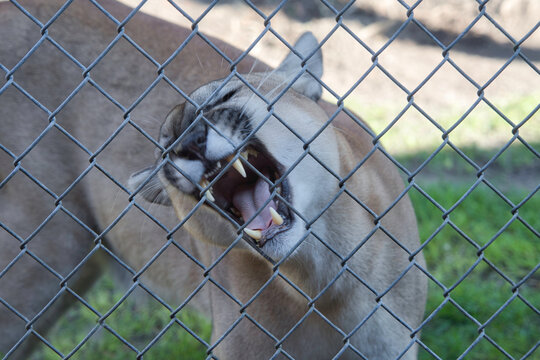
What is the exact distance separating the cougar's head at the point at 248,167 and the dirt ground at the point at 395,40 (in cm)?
384

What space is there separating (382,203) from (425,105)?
3303mm

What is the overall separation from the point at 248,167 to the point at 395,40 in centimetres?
525

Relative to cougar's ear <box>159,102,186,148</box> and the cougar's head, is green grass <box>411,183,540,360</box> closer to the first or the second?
the cougar's head

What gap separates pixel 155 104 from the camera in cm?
329

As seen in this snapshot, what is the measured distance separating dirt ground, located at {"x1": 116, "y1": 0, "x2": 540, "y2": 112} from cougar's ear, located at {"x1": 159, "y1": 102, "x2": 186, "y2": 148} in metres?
3.99

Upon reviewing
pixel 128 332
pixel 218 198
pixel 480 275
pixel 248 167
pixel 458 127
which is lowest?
pixel 128 332

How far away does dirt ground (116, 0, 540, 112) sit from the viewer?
6.32 m

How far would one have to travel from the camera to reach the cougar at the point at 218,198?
2.13 meters

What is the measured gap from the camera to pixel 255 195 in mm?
2248

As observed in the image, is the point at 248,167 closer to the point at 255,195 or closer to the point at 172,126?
the point at 255,195

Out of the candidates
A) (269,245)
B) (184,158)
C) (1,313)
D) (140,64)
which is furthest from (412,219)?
(1,313)

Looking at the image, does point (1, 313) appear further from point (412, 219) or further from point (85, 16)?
point (412, 219)

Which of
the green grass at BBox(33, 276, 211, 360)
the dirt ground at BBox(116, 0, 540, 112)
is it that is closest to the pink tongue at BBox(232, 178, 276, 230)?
the green grass at BBox(33, 276, 211, 360)

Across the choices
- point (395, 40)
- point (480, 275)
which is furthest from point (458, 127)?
point (395, 40)
